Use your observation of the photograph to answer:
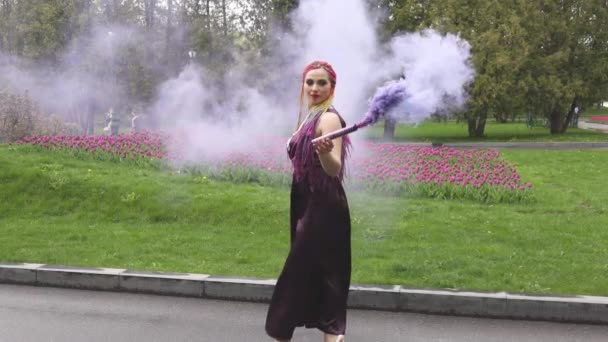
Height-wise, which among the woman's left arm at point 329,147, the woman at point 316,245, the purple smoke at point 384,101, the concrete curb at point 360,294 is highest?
the purple smoke at point 384,101

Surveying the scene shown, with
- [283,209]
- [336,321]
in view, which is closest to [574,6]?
[283,209]

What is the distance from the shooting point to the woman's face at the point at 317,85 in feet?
13.5

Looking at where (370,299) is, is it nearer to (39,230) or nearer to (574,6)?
(39,230)

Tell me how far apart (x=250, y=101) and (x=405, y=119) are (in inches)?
355

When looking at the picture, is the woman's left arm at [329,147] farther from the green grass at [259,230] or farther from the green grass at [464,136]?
the green grass at [464,136]

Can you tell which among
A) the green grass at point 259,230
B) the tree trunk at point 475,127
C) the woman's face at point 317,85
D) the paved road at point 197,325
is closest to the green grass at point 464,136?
the tree trunk at point 475,127

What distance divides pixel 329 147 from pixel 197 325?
2317 mm

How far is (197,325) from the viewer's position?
17.7ft

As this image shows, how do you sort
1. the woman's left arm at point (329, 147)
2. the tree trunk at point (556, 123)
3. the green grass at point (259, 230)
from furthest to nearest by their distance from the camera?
the tree trunk at point (556, 123)
the green grass at point (259, 230)
the woman's left arm at point (329, 147)

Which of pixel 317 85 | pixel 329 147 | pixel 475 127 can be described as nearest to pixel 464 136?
pixel 475 127

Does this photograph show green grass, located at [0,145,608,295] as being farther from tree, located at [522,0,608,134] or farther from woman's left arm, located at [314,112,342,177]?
tree, located at [522,0,608,134]

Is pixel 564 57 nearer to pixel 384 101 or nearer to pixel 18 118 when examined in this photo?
pixel 18 118

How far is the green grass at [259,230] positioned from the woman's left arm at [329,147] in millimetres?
2424

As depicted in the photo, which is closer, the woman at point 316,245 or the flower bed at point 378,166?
the woman at point 316,245
